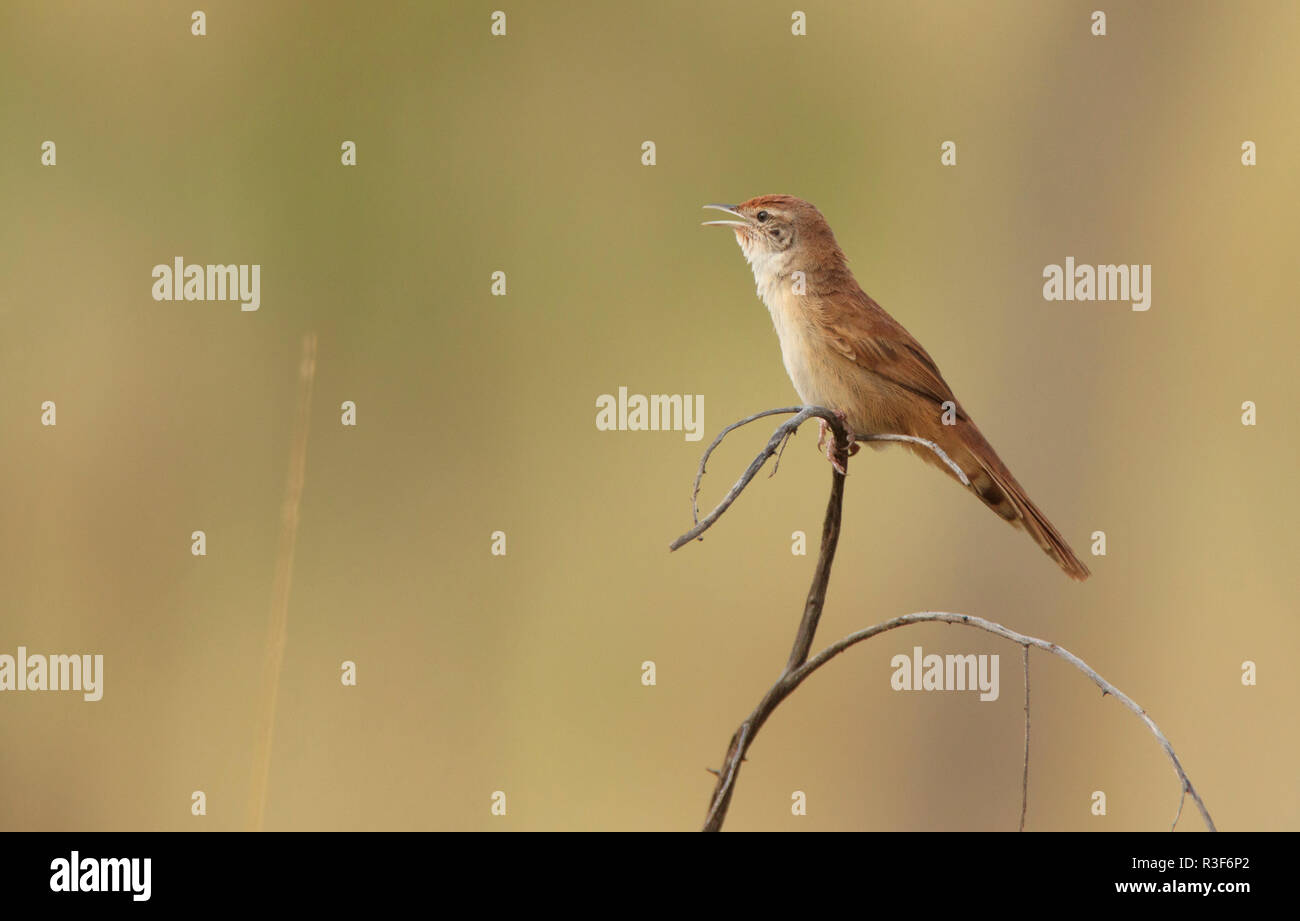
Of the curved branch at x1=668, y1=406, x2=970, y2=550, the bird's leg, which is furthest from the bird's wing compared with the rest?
the curved branch at x1=668, y1=406, x2=970, y2=550

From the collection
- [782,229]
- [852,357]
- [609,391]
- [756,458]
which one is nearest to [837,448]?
[756,458]

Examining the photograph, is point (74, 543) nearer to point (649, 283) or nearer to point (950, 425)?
point (649, 283)

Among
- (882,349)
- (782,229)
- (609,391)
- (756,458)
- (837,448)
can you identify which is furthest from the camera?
(609,391)

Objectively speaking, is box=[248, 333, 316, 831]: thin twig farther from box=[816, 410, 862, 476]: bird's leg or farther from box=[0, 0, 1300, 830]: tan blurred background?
box=[0, 0, 1300, 830]: tan blurred background

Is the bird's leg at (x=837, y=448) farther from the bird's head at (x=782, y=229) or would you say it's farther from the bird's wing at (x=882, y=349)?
the bird's head at (x=782, y=229)

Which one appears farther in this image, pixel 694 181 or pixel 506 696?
pixel 694 181

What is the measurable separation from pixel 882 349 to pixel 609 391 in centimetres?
466

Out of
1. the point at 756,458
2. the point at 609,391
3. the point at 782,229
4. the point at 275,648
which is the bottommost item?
the point at 275,648

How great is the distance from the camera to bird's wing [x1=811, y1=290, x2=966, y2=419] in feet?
15.0

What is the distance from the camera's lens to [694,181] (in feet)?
33.1

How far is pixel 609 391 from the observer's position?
29.9 feet

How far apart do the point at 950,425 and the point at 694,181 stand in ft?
19.7

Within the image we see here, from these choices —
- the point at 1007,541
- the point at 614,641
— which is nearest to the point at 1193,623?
the point at 1007,541

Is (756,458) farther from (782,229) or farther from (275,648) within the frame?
(782,229)
